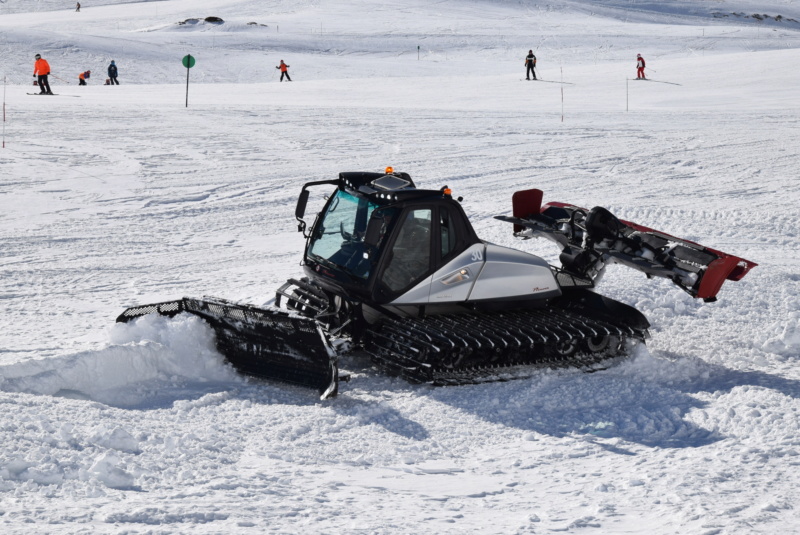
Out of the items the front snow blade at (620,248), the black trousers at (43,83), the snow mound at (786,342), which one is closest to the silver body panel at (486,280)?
the front snow blade at (620,248)

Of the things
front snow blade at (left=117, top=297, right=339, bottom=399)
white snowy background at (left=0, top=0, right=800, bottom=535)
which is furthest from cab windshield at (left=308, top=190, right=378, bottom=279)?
white snowy background at (left=0, top=0, right=800, bottom=535)

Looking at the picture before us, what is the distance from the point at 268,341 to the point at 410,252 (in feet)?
4.75

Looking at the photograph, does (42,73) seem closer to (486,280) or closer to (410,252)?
(410,252)

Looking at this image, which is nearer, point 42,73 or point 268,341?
point 268,341

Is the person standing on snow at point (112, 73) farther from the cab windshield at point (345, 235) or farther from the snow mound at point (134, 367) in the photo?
the snow mound at point (134, 367)

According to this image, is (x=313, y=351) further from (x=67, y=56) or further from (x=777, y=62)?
(x=67, y=56)

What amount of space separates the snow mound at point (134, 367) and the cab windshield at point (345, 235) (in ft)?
4.18

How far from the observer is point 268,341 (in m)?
8.04

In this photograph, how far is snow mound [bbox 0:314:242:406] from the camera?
24.6ft

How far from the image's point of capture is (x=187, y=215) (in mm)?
14953

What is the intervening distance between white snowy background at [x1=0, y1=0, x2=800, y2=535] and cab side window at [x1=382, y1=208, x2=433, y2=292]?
0.89 metres

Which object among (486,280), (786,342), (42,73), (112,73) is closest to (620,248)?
(486,280)

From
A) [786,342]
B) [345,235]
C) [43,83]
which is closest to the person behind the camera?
[345,235]

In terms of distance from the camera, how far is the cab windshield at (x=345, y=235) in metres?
8.45
